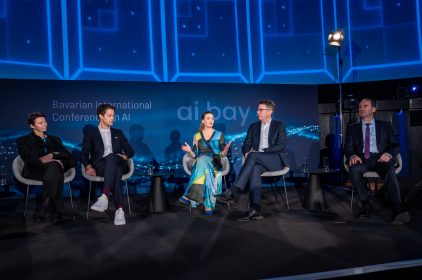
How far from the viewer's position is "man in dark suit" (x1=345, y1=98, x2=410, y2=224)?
3889 mm

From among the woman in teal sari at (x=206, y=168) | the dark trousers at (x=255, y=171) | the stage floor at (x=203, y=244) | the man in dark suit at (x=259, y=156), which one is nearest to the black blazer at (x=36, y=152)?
the stage floor at (x=203, y=244)

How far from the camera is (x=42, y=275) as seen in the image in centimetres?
243

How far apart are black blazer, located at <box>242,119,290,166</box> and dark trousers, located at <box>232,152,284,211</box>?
0.36ft

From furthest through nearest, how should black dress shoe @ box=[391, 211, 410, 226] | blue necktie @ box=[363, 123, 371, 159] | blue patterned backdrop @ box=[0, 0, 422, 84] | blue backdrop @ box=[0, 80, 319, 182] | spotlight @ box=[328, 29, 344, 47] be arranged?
blue patterned backdrop @ box=[0, 0, 422, 84] → spotlight @ box=[328, 29, 344, 47] → blue backdrop @ box=[0, 80, 319, 182] → blue necktie @ box=[363, 123, 371, 159] → black dress shoe @ box=[391, 211, 410, 226]

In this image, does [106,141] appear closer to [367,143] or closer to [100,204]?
[100,204]

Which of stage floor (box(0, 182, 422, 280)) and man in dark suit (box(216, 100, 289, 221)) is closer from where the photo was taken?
stage floor (box(0, 182, 422, 280))

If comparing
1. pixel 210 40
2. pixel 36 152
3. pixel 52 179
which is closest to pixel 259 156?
pixel 52 179

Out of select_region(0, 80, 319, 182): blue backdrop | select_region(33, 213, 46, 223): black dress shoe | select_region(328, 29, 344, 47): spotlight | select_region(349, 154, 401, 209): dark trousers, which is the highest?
select_region(328, 29, 344, 47): spotlight

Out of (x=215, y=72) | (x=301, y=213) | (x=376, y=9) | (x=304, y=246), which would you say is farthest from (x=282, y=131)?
(x=376, y=9)

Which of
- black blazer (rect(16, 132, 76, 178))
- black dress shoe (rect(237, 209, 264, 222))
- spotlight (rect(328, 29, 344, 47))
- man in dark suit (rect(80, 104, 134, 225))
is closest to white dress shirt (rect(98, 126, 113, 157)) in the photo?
man in dark suit (rect(80, 104, 134, 225))

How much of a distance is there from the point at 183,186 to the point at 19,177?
257cm

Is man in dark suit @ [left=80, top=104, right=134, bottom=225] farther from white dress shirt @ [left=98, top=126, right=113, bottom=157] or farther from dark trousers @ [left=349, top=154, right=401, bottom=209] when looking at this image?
dark trousers @ [left=349, top=154, right=401, bottom=209]

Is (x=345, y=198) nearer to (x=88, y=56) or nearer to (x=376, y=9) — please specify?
(x=376, y=9)

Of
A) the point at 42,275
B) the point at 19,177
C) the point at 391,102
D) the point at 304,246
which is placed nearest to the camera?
the point at 42,275
